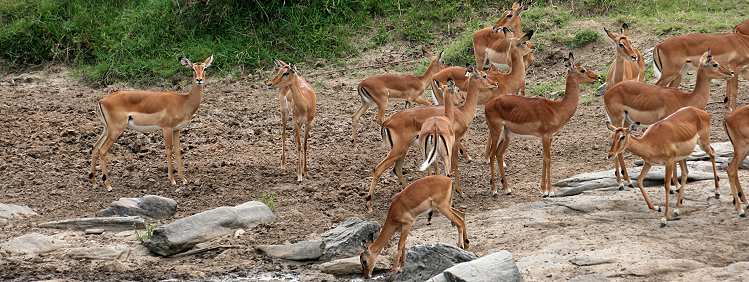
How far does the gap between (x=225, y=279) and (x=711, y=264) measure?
3.59 meters

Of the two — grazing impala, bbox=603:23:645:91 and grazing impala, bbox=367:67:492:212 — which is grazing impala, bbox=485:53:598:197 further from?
grazing impala, bbox=603:23:645:91

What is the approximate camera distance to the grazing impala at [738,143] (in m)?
9.34

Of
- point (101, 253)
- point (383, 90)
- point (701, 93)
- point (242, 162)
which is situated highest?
point (701, 93)

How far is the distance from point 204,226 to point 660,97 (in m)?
4.23

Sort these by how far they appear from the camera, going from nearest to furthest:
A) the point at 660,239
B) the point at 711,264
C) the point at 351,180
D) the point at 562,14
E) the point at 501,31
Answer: the point at 711,264, the point at 660,239, the point at 351,180, the point at 501,31, the point at 562,14

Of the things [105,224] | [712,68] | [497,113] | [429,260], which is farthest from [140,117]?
[712,68]

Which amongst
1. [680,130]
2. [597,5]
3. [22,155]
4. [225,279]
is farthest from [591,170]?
[22,155]

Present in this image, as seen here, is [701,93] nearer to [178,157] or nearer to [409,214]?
[409,214]

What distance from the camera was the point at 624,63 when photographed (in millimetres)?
12125

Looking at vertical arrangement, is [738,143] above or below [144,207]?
above

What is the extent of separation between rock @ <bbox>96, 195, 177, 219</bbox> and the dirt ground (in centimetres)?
16

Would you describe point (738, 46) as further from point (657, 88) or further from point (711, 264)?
point (711, 264)

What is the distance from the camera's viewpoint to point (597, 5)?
1567 centimetres

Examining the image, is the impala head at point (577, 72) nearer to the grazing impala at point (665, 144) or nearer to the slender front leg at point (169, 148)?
the grazing impala at point (665, 144)
